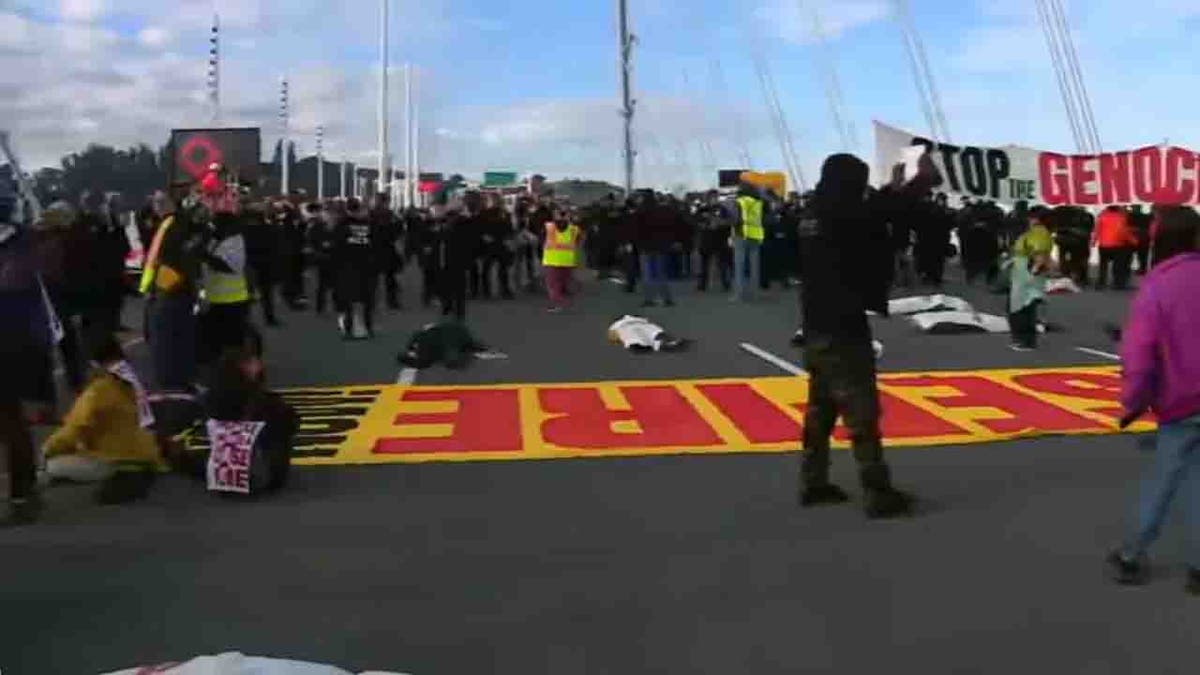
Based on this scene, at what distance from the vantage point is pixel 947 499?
26.4 ft

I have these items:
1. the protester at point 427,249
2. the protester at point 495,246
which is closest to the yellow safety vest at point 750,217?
the protester at point 495,246

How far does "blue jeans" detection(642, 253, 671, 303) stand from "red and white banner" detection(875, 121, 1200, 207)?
7.92 m

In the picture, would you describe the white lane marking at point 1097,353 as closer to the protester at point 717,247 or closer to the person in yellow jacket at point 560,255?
the person in yellow jacket at point 560,255

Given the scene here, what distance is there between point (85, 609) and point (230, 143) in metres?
37.5

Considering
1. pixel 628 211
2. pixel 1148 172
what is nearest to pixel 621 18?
pixel 628 211

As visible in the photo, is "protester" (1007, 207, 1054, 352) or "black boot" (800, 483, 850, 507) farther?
"protester" (1007, 207, 1054, 352)

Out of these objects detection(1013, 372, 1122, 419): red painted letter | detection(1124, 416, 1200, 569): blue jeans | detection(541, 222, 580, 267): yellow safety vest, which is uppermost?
detection(541, 222, 580, 267): yellow safety vest

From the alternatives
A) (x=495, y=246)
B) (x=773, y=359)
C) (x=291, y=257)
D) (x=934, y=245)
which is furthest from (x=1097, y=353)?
Result: (x=291, y=257)

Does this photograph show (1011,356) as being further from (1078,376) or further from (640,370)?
(640,370)

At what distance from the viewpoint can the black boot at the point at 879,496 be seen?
7508 mm

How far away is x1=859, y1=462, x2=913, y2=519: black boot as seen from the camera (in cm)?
751

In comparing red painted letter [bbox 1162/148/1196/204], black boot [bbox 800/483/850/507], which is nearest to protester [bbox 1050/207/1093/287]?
red painted letter [bbox 1162/148/1196/204]

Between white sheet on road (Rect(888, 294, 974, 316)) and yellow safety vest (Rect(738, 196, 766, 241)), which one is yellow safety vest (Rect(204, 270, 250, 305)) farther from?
yellow safety vest (Rect(738, 196, 766, 241))

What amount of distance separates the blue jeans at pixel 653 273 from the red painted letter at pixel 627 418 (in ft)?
33.7
